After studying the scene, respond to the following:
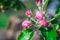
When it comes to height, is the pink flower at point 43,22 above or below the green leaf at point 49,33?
above

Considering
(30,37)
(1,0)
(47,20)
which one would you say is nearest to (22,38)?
(30,37)

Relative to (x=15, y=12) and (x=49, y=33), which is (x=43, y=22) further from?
(x=15, y=12)

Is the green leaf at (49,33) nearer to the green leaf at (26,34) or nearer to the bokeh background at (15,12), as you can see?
the green leaf at (26,34)

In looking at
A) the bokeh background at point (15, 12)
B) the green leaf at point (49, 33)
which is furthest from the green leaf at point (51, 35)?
the bokeh background at point (15, 12)

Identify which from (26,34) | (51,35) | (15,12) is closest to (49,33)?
(51,35)

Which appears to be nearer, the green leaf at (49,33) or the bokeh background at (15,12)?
the green leaf at (49,33)

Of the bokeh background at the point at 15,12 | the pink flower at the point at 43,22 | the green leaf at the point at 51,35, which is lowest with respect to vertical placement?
the bokeh background at the point at 15,12

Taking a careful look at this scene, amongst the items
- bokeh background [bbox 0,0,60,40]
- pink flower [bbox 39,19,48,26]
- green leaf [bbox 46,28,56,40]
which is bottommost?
bokeh background [bbox 0,0,60,40]

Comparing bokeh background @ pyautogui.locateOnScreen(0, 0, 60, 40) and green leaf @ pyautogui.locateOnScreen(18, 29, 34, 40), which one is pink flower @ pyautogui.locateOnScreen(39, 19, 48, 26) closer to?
green leaf @ pyautogui.locateOnScreen(18, 29, 34, 40)

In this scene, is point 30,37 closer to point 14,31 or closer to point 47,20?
point 47,20

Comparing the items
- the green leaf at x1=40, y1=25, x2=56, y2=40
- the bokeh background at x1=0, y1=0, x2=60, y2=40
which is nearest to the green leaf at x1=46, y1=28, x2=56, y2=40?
the green leaf at x1=40, y1=25, x2=56, y2=40

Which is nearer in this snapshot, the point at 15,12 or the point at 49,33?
the point at 49,33

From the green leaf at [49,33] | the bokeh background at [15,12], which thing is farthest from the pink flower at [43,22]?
the bokeh background at [15,12]
